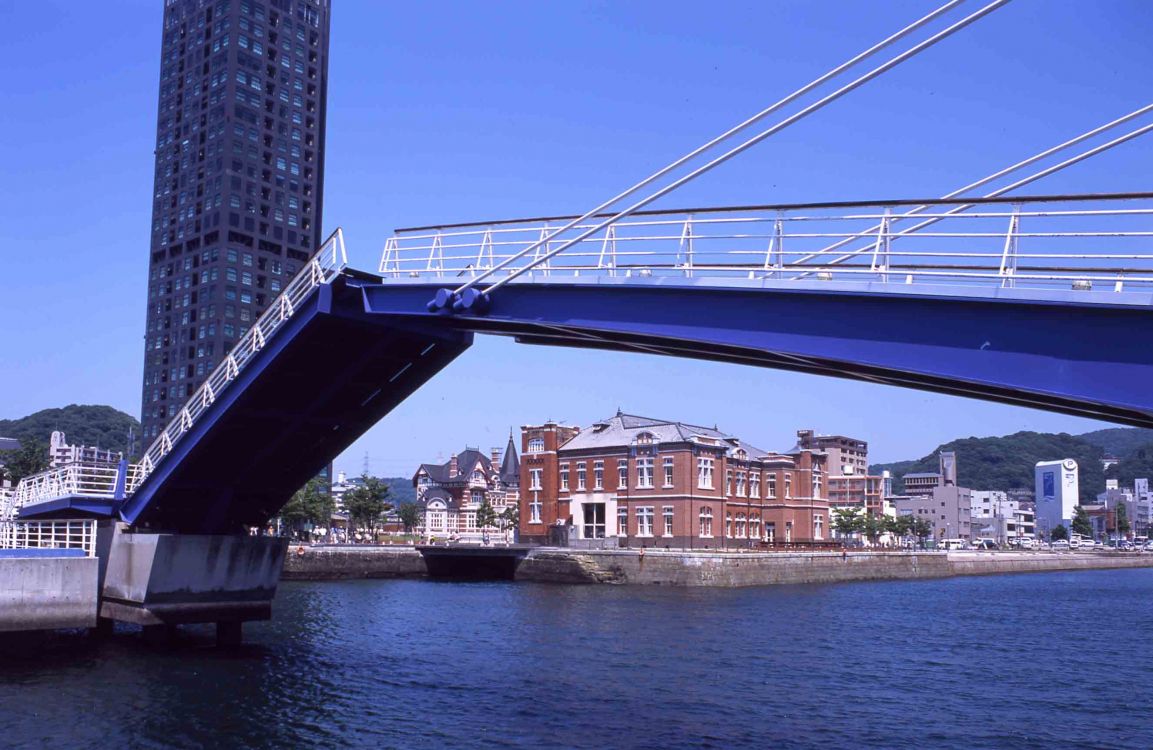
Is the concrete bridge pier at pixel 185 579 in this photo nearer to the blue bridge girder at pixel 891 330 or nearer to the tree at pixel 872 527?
the blue bridge girder at pixel 891 330

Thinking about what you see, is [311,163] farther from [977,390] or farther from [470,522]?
[977,390]

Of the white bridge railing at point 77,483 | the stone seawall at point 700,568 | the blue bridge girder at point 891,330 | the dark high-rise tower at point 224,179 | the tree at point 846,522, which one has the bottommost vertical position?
the stone seawall at point 700,568

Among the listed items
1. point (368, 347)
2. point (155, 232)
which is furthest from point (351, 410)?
point (155, 232)

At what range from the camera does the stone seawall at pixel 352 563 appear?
228 feet

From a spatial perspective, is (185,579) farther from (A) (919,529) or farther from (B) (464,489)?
(A) (919,529)

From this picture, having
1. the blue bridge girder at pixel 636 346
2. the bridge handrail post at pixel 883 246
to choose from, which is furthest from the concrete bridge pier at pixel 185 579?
the bridge handrail post at pixel 883 246

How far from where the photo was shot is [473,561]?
75125 mm

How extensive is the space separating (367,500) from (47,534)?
56.3 meters

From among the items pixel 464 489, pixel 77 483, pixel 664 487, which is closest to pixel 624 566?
pixel 664 487

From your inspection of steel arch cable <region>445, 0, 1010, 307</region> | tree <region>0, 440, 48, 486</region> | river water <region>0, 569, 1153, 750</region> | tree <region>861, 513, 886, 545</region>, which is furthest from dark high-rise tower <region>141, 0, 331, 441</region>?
steel arch cable <region>445, 0, 1010, 307</region>

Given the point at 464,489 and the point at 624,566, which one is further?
the point at 464,489

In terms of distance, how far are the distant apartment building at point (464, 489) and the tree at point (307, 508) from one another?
2069 inches

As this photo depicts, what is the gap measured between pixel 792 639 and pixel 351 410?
1759cm

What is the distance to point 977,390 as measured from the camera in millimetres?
16484
